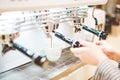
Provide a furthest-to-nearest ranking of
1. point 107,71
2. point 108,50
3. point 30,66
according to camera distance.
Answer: point 30,66 < point 108,50 < point 107,71

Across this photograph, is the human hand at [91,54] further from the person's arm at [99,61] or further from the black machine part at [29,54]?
the black machine part at [29,54]

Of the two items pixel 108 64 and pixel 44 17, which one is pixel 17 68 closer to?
pixel 44 17

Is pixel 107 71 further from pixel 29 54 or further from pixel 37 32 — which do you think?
pixel 37 32

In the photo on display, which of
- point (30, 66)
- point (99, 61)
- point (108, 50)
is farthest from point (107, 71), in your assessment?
point (30, 66)

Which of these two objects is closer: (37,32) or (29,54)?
(29,54)

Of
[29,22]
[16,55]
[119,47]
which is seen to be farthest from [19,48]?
[119,47]

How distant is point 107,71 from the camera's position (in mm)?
492

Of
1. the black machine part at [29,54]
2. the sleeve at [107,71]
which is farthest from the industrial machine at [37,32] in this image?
the sleeve at [107,71]

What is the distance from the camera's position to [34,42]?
2.69 feet

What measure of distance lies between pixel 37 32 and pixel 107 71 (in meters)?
0.40

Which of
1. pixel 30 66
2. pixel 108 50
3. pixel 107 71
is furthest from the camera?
A: pixel 30 66

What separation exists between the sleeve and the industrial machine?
0.49 ft

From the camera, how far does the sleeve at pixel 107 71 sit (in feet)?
1.58

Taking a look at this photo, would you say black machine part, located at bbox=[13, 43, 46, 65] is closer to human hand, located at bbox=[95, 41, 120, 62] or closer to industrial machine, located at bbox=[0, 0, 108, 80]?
industrial machine, located at bbox=[0, 0, 108, 80]
